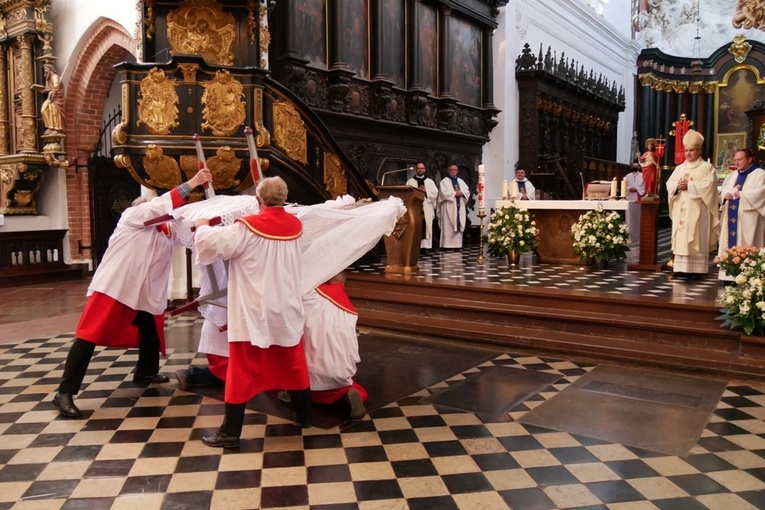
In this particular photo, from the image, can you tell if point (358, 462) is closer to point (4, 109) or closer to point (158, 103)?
point (158, 103)

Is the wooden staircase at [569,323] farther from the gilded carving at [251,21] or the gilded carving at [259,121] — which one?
the gilded carving at [251,21]

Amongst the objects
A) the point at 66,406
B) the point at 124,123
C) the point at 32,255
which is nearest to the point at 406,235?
the point at 124,123

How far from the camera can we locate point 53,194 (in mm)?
12602

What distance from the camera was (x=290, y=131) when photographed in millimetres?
8664

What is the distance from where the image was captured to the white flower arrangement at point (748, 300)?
562cm

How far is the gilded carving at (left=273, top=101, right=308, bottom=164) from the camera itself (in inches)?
330

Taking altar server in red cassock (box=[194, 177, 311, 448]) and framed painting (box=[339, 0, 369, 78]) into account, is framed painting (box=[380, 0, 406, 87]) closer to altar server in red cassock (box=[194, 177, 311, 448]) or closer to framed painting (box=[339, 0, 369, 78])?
framed painting (box=[339, 0, 369, 78])

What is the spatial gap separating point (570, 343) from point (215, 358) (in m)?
3.32

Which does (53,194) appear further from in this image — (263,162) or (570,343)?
(570,343)

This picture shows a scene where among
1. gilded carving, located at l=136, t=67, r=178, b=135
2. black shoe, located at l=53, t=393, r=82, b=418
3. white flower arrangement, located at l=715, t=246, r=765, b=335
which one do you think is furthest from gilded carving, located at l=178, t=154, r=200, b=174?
white flower arrangement, located at l=715, t=246, r=765, b=335

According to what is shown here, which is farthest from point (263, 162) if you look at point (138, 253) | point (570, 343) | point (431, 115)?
point (431, 115)

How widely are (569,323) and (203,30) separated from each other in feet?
20.9

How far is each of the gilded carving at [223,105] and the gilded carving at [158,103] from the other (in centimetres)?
37

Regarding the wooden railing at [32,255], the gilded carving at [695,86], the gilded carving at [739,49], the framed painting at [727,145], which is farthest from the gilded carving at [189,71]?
the gilded carving at [695,86]
